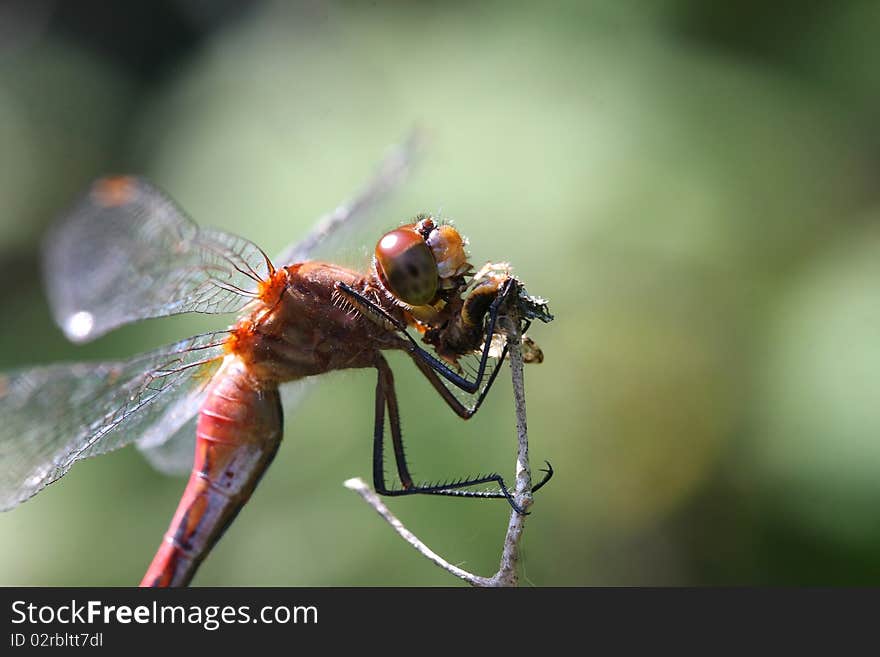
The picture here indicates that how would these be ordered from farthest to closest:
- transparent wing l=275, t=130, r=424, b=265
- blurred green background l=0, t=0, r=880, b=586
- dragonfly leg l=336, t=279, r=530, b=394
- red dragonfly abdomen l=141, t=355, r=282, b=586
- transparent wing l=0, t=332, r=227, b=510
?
blurred green background l=0, t=0, r=880, b=586 → transparent wing l=275, t=130, r=424, b=265 → red dragonfly abdomen l=141, t=355, r=282, b=586 → transparent wing l=0, t=332, r=227, b=510 → dragonfly leg l=336, t=279, r=530, b=394

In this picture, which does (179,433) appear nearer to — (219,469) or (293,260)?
(219,469)

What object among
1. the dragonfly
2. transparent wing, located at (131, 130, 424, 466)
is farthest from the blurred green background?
transparent wing, located at (131, 130, 424, 466)

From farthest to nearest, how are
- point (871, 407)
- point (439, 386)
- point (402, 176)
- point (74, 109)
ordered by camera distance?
point (74, 109) → point (402, 176) → point (871, 407) → point (439, 386)

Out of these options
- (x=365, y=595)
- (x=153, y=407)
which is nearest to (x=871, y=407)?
(x=365, y=595)

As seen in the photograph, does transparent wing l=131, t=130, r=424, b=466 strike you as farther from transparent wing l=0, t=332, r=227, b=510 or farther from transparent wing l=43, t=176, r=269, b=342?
transparent wing l=43, t=176, r=269, b=342

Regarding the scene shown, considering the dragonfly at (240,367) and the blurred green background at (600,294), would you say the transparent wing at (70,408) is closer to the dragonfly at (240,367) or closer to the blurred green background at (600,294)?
the dragonfly at (240,367)

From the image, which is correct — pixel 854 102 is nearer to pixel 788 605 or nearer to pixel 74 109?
pixel 788 605

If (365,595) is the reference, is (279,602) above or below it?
below

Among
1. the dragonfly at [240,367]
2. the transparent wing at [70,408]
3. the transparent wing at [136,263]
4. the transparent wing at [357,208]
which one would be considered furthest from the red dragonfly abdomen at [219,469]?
the transparent wing at [357,208]
